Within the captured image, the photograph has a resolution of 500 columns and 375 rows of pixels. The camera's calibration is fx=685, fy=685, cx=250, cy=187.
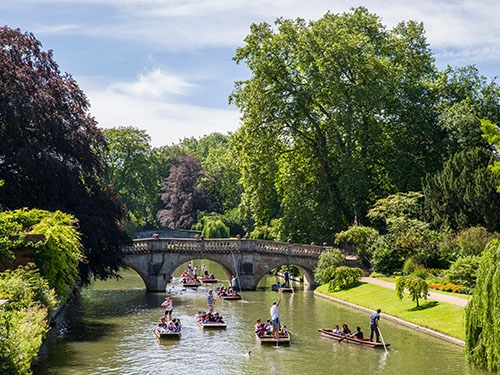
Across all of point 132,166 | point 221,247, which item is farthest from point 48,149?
point 132,166

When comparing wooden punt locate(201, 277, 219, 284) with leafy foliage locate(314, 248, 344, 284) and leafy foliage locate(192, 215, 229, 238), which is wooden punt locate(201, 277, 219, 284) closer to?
leafy foliage locate(314, 248, 344, 284)

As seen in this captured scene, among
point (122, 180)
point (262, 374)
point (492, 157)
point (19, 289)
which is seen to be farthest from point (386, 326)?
point (122, 180)

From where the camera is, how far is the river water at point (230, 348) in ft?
79.9

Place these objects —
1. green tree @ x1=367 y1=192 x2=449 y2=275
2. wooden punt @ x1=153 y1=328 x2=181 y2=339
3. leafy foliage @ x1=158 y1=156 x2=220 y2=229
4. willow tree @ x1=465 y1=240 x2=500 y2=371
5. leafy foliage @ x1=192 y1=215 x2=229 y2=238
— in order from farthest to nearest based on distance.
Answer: leafy foliage @ x1=158 y1=156 x2=220 y2=229
leafy foliage @ x1=192 y1=215 x2=229 y2=238
green tree @ x1=367 y1=192 x2=449 y2=275
wooden punt @ x1=153 y1=328 x2=181 y2=339
willow tree @ x1=465 y1=240 x2=500 y2=371

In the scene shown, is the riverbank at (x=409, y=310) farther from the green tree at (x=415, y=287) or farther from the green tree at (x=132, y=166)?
the green tree at (x=132, y=166)

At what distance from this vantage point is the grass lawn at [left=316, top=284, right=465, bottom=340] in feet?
101

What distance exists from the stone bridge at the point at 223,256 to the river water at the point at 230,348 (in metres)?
8.29

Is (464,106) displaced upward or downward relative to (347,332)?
upward

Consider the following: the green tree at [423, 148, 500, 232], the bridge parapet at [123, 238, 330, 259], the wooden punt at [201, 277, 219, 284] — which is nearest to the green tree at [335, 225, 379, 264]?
→ the bridge parapet at [123, 238, 330, 259]

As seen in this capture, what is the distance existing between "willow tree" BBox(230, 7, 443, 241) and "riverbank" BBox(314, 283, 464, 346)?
13222 millimetres

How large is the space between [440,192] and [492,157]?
453cm

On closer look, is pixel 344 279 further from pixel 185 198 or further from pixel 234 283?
pixel 185 198

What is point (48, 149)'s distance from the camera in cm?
3903

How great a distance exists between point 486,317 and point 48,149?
26470mm
